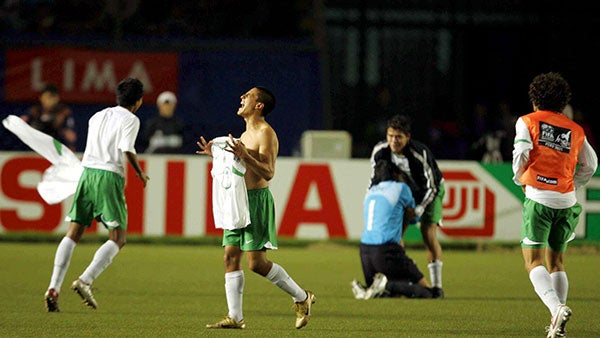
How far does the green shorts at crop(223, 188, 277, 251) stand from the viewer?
959cm

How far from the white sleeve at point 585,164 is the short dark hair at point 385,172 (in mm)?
3510

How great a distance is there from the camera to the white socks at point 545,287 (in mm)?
8922

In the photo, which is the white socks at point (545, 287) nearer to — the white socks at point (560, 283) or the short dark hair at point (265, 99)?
the white socks at point (560, 283)

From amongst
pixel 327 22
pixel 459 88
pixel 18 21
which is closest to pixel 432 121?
pixel 459 88

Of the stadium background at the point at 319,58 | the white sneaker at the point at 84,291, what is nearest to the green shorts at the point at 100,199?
the white sneaker at the point at 84,291

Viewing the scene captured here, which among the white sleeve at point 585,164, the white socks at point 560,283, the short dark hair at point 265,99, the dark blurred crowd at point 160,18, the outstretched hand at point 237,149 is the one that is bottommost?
the white socks at point 560,283

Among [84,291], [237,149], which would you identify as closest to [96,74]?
[84,291]

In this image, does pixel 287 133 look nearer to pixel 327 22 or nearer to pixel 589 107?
pixel 327 22

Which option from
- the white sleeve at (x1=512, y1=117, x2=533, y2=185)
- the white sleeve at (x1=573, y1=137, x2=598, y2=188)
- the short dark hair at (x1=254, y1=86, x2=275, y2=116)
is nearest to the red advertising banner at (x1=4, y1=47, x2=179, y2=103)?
the short dark hair at (x1=254, y1=86, x2=275, y2=116)

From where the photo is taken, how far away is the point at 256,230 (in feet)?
31.5

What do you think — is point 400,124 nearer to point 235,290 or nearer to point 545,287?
point 235,290

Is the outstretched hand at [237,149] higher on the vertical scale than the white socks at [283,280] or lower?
higher

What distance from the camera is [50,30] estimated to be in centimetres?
2427

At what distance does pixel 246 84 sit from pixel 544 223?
51.3ft
